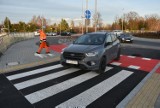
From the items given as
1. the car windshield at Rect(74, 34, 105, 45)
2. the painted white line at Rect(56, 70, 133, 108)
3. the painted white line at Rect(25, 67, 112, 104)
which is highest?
the car windshield at Rect(74, 34, 105, 45)

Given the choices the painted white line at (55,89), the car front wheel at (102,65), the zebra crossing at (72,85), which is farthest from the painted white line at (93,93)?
the painted white line at (55,89)

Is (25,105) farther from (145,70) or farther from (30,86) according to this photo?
(145,70)

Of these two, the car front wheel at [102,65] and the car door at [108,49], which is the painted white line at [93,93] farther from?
the car door at [108,49]

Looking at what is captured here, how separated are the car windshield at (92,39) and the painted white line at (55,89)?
168 cm

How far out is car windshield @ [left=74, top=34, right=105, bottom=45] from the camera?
29.5 feet

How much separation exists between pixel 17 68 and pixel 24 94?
358 cm

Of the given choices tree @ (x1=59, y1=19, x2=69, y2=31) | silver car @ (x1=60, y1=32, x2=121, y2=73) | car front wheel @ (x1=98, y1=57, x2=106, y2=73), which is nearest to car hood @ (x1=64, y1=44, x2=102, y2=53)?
silver car @ (x1=60, y1=32, x2=121, y2=73)

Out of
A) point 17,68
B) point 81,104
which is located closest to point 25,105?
point 81,104

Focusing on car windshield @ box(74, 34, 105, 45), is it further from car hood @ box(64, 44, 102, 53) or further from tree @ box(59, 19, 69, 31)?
tree @ box(59, 19, 69, 31)

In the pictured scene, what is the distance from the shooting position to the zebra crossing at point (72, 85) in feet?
16.9

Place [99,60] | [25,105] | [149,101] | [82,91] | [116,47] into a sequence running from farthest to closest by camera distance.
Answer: [116,47], [99,60], [82,91], [149,101], [25,105]

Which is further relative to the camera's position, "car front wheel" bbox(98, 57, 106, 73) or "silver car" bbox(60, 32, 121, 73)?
"car front wheel" bbox(98, 57, 106, 73)

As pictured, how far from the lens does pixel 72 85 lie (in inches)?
259

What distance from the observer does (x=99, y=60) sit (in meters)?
7.99
